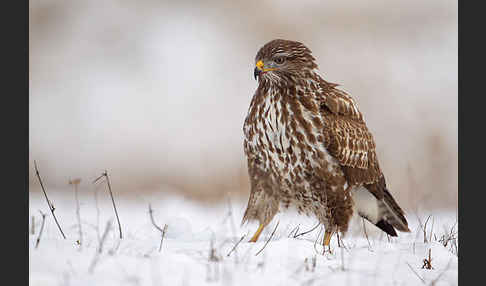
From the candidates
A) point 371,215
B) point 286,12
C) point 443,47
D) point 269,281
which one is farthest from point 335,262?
point 286,12

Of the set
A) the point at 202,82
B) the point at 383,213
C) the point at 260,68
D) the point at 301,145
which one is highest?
the point at 202,82

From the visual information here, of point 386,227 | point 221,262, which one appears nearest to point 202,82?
point 386,227

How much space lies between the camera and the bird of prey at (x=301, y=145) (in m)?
5.43

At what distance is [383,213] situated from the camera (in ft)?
20.9

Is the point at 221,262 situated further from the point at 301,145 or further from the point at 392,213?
the point at 392,213

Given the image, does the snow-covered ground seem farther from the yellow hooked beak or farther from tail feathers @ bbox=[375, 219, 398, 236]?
the yellow hooked beak

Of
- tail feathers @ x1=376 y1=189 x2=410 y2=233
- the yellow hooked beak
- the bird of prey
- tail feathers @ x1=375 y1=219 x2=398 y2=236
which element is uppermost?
the yellow hooked beak

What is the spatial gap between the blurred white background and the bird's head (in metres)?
Answer: 5.39

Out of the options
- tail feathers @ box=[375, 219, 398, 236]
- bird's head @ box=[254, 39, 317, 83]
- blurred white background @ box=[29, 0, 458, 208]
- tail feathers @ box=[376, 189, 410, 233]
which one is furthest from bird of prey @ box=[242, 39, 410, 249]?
blurred white background @ box=[29, 0, 458, 208]

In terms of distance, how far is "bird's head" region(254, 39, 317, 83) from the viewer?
5.72 metres

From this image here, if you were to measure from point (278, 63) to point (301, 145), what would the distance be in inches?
37.8

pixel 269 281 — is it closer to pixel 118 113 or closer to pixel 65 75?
pixel 118 113

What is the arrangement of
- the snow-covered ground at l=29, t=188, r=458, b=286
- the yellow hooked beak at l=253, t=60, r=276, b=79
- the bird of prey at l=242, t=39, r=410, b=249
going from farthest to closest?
the yellow hooked beak at l=253, t=60, r=276, b=79 → the bird of prey at l=242, t=39, r=410, b=249 → the snow-covered ground at l=29, t=188, r=458, b=286

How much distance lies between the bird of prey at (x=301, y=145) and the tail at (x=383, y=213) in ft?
0.98
